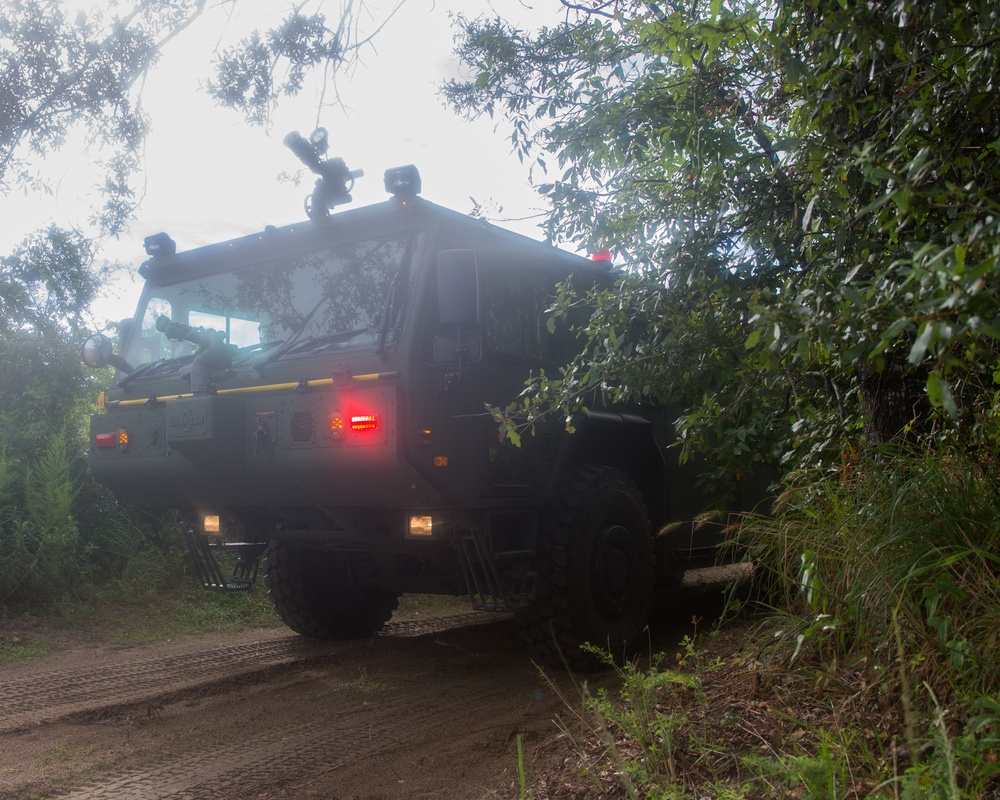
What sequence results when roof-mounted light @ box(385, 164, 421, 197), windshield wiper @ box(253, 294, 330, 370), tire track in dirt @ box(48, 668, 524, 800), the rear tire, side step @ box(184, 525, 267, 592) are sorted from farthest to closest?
the rear tire < side step @ box(184, 525, 267, 592) < windshield wiper @ box(253, 294, 330, 370) < roof-mounted light @ box(385, 164, 421, 197) < tire track in dirt @ box(48, 668, 524, 800)

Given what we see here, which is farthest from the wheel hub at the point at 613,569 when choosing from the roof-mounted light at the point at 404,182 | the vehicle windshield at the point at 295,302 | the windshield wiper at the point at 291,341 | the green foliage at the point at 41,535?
the green foliage at the point at 41,535

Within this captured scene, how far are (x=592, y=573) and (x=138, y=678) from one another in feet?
9.20

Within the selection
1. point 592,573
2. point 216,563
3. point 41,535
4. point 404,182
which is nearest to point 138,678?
point 216,563

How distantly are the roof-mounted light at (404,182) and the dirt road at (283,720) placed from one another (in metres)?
2.55

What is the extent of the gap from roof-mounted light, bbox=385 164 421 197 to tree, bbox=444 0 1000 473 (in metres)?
0.71

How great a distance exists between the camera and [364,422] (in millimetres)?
4500

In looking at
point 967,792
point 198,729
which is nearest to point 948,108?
point 967,792

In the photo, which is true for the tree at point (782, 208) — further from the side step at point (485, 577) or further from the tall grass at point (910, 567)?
the side step at point (485, 577)

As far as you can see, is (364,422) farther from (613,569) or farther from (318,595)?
(318,595)

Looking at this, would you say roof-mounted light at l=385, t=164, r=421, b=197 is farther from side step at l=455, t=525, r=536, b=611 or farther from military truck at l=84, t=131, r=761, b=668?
side step at l=455, t=525, r=536, b=611

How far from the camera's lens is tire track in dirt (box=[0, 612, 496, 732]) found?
4.88 m

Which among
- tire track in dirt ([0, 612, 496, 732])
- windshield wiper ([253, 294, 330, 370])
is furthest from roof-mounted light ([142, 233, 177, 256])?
tire track in dirt ([0, 612, 496, 732])

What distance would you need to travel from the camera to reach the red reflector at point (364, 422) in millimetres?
4466

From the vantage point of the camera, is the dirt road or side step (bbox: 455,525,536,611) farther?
side step (bbox: 455,525,536,611)
